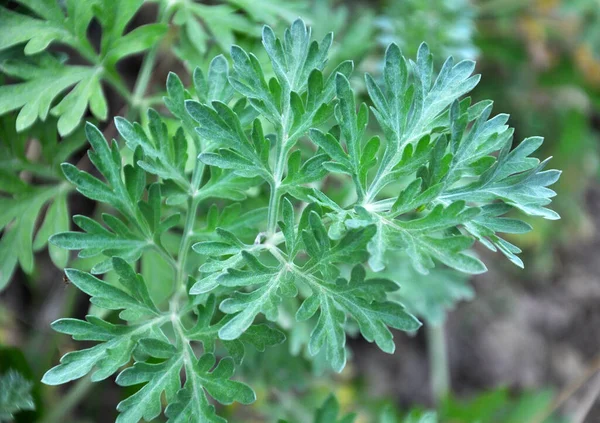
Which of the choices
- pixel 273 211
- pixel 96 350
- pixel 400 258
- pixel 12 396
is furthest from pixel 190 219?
pixel 400 258

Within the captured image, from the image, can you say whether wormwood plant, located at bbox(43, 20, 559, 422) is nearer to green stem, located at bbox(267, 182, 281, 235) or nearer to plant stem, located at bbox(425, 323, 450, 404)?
green stem, located at bbox(267, 182, 281, 235)

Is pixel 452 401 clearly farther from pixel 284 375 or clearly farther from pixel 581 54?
pixel 581 54

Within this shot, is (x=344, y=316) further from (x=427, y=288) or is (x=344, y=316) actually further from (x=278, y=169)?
(x=427, y=288)

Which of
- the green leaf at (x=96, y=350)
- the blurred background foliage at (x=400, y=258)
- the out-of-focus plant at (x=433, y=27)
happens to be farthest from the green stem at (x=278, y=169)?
the out-of-focus plant at (x=433, y=27)

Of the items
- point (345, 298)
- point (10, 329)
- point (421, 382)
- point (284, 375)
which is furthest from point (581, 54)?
point (10, 329)

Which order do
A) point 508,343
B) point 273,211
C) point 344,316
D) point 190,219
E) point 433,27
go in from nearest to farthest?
point 344,316 → point 273,211 → point 190,219 → point 433,27 → point 508,343

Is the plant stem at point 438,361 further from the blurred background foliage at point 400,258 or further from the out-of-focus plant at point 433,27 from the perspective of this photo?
the out-of-focus plant at point 433,27
